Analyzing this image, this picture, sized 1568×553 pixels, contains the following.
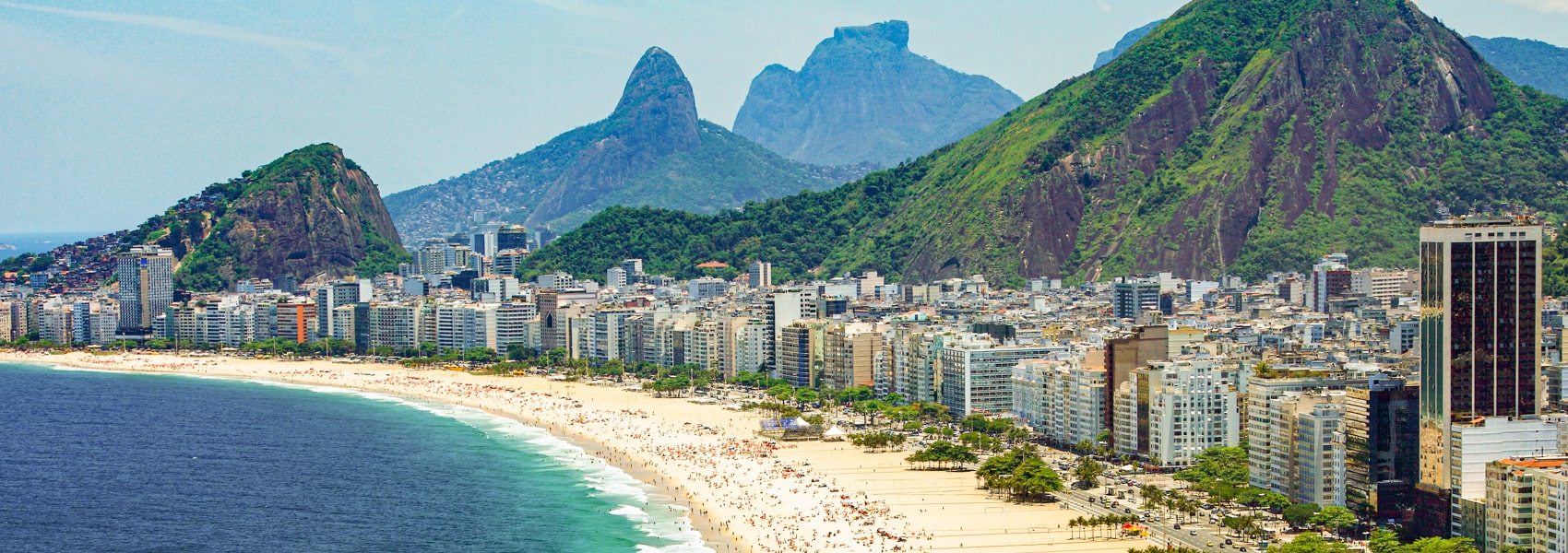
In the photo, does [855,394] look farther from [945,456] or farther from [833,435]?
[945,456]

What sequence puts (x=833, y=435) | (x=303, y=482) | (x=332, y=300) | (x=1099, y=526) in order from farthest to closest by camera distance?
(x=332, y=300)
(x=833, y=435)
(x=303, y=482)
(x=1099, y=526)

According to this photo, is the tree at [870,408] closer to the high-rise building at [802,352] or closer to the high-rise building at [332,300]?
the high-rise building at [802,352]

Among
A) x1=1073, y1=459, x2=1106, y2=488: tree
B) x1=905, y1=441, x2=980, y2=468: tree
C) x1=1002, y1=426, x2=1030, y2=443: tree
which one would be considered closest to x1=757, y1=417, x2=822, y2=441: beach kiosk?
x1=1002, y1=426, x2=1030, y2=443: tree

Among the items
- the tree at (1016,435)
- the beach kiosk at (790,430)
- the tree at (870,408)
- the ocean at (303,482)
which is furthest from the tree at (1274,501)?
the tree at (870,408)

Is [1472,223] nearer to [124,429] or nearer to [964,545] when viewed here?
[964,545]

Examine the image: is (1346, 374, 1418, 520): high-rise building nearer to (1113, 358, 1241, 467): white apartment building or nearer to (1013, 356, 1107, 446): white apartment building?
(1113, 358, 1241, 467): white apartment building

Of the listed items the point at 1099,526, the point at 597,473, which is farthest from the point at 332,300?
the point at 1099,526
